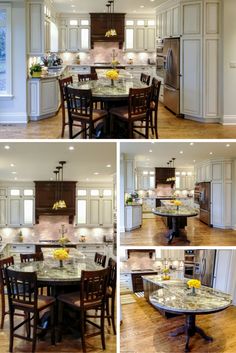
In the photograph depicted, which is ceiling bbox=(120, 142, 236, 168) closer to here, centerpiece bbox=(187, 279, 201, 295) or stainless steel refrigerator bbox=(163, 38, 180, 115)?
centerpiece bbox=(187, 279, 201, 295)

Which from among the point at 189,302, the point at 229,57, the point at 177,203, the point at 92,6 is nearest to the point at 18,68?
the point at 92,6

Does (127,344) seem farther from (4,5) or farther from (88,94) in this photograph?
(4,5)

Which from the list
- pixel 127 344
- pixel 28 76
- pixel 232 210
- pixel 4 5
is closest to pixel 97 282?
pixel 127 344

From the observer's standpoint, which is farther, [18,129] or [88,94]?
[18,129]

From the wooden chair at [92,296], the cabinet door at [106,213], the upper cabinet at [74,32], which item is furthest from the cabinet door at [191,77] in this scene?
the wooden chair at [92,296]

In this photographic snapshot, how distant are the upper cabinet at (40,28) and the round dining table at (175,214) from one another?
8.85ft

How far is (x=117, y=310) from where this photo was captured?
502 cm

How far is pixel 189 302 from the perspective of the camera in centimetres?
534

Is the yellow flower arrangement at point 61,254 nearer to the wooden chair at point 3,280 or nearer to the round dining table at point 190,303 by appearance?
the wooden chair at point 3,280

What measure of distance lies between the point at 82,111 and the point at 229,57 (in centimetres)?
276

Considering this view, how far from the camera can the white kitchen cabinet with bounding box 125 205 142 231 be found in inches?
195

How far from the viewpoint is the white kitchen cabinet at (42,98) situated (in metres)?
6.46

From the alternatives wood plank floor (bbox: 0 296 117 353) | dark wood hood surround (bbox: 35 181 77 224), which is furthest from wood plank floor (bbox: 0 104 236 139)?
wood plank floor (bbox: 0 296 117 353)

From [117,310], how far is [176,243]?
89 cm
